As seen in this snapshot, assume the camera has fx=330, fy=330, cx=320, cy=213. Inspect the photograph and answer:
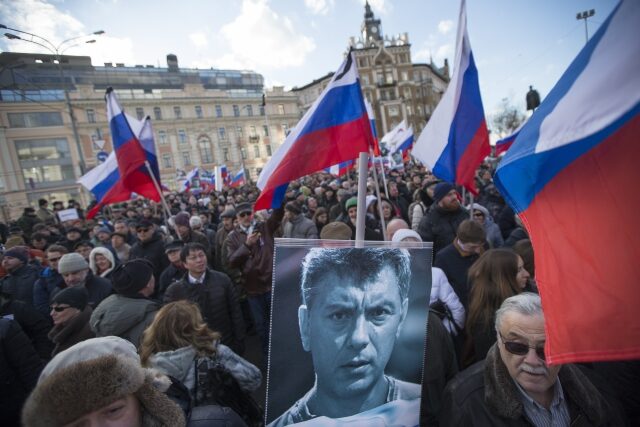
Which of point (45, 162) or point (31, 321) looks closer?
point (31, 321)

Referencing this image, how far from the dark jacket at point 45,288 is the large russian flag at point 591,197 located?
4.89 metres

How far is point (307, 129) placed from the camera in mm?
2697

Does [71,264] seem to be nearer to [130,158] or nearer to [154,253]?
[154,253]

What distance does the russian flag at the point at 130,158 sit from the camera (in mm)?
5496

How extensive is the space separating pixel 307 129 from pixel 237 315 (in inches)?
79.5

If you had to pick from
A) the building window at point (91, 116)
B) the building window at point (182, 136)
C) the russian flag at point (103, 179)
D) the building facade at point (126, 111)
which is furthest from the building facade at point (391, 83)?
the russian flag at point (103, 179)

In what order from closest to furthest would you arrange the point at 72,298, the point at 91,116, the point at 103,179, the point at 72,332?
the point at 72,332, the point at 72,298, the point at 103,179, the point at 91,116

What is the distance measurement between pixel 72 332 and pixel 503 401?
9.17ft

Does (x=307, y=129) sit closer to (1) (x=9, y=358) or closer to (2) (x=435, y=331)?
(2) (x=435, y=331)

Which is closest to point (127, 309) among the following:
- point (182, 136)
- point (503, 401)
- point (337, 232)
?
point (337, 232)

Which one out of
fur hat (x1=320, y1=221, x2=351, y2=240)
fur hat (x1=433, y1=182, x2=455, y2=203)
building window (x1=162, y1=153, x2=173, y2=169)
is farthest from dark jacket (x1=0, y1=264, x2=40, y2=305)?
building window (x1=162, y1=153, x2=173, y2=169)

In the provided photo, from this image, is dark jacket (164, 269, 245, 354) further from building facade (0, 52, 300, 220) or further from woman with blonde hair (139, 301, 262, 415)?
building facade (0, 52, 300, 220)

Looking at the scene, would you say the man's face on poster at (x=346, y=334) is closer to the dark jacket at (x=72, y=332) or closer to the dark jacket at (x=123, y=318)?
the dark jacket at (x=123, y=318)

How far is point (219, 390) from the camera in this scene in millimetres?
1932
